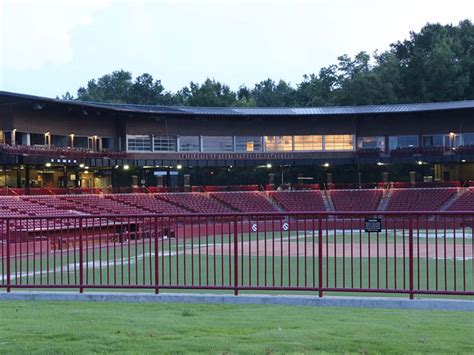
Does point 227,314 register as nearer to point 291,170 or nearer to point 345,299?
point 345,299

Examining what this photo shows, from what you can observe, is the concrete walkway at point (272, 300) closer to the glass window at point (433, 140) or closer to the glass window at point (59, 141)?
the glass window at point (59, 141)

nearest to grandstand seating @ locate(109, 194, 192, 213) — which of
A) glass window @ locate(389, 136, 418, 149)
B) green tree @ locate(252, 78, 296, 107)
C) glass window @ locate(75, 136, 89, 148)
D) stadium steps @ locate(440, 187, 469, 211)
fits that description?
glass window @ locate(75, 136, 89, 148)

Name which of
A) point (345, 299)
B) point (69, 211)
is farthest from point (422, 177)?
point (345, 299)

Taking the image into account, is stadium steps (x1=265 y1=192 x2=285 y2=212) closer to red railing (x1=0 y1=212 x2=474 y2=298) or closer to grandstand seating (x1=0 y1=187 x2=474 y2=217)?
grandstand seating (x1=0 y1=187 x2=474 y2=217)

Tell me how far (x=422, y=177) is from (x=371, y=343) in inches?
2341

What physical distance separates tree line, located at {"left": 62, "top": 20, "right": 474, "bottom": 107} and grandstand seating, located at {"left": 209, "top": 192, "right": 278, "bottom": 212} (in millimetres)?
33632

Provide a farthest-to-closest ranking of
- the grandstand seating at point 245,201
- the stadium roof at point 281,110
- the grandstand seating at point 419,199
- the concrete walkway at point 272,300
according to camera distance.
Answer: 1. the stadium roof at point 281,110
2. the grandstand seating at point 245,201
3. the grandstand seating at point 419,199
4. the concrete walkway at point 272,300

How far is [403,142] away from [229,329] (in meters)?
55.6

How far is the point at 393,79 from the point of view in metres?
88.3

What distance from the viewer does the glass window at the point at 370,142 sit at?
62.0m

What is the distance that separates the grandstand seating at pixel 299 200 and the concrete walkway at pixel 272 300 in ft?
141

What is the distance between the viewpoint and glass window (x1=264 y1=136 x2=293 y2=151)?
6200cm

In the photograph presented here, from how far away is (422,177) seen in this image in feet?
211

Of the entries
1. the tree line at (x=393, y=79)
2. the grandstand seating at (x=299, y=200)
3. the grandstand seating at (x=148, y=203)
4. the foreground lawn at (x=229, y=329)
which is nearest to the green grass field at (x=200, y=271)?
the foreground lawn at (x=229, y=329)
